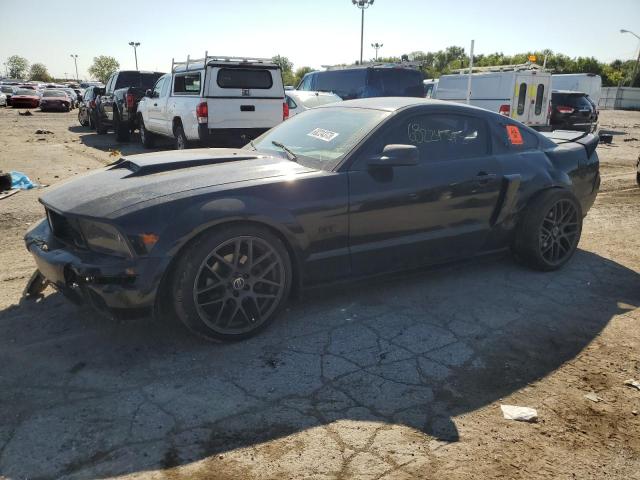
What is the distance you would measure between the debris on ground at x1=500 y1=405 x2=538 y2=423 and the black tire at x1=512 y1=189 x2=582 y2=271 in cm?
214

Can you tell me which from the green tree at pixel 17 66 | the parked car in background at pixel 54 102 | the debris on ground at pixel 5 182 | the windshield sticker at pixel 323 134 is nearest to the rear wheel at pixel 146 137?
the debris on ground at pixel 5 182

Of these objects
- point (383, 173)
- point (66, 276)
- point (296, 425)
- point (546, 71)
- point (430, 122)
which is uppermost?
point (546, 71)

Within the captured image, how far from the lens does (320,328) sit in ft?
11.9

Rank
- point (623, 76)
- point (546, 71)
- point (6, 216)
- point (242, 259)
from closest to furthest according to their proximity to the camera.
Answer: point (242, 259) → point (6, 216) → point (546, 71) → point (623, 76)

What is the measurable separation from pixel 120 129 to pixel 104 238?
43.6 ft

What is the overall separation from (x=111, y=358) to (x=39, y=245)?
94 centimetres

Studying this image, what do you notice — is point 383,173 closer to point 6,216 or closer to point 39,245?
point 39,245

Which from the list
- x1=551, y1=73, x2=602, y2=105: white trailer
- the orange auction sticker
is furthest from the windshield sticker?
x1=551, y1=73, x2=602, y2=105: white trailer

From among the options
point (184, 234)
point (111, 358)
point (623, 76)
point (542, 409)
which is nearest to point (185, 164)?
point (184, 234)

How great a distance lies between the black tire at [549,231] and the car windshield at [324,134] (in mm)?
1652

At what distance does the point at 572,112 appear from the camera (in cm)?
1678

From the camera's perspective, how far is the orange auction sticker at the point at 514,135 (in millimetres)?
4578

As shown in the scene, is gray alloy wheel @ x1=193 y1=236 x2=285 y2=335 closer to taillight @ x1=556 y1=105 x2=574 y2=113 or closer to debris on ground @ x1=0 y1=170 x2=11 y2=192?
debris on ground @ x1=0 y1=170 x2=11 y2=192

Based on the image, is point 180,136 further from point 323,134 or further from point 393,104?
point 393,104
